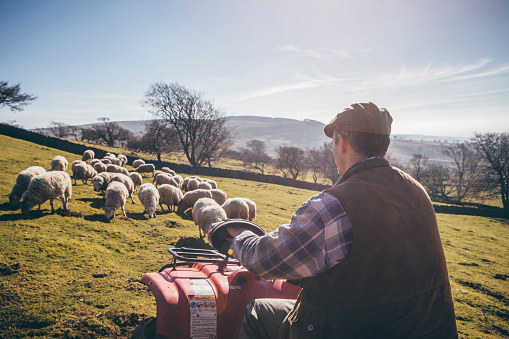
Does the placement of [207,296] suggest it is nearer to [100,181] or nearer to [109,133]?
[100,181]

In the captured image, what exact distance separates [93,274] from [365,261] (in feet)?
19.0

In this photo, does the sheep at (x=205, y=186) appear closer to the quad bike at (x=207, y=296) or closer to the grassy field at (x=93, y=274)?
the grassy field at (x=93, y=274)

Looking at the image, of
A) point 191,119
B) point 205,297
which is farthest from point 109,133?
point 205,297

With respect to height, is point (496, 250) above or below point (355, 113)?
below

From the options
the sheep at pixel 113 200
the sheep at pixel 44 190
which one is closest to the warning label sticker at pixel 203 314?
the sheep at pixel 113 200

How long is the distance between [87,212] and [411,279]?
10921mm

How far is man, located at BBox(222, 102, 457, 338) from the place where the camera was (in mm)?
1527

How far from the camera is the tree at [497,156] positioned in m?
37.0

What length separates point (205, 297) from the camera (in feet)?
7.68

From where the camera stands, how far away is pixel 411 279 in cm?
156

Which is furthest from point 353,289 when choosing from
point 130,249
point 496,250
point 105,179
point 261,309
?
point 496,250

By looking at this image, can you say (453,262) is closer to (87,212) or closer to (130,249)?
(130,249)

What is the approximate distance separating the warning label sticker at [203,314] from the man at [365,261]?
738 mm

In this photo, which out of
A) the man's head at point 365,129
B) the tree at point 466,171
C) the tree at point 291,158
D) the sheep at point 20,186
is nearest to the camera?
the man's head at point 365,129
